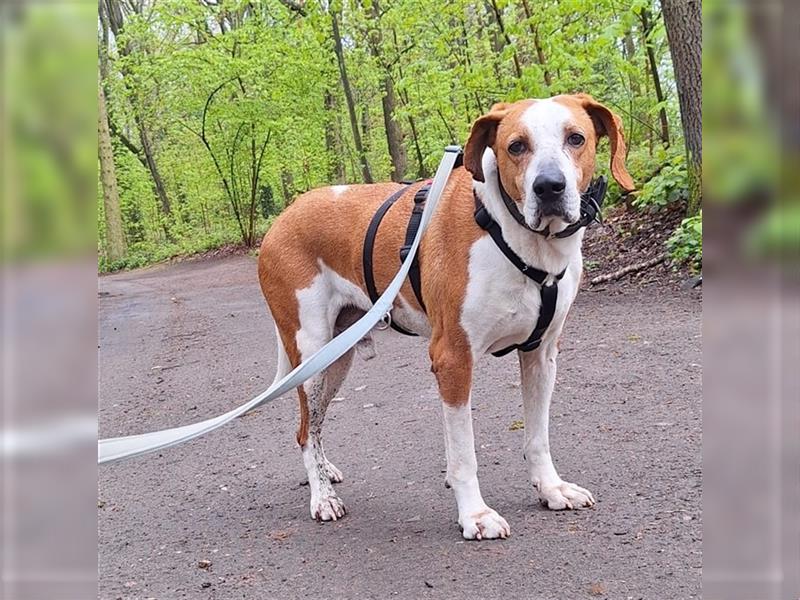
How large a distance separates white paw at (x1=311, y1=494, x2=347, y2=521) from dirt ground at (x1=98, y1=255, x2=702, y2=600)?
5cm

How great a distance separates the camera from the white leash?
174 cm

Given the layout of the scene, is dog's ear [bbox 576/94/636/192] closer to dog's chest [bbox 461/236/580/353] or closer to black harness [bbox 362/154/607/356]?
black harness [bbox 362/154/607/356]

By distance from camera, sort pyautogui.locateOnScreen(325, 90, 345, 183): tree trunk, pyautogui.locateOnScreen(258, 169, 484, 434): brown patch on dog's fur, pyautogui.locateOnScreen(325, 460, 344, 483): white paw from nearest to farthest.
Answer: pyautogui.locateOnScreen(258, 169, 484, 434): brown patch on dog's fur
pyautogui.locateOnScreen(325, 460, 344, 483): white paw
pyautogui.locateOnScreen(325, 90, 345, 183): tree trunk

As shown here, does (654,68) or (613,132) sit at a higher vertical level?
(654,68)

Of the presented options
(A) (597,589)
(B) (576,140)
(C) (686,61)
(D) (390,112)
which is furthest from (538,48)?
(D) (390,112)

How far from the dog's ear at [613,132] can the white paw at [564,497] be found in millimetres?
1500

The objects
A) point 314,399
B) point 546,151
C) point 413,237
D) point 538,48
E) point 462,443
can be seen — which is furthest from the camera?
point 538,48

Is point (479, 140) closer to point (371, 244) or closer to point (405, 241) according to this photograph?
point (405, 241)

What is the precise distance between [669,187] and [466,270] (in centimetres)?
783

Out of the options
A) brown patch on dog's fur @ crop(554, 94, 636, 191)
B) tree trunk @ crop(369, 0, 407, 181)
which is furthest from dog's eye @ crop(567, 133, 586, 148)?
tree trunk @ crop(369, 0, 407, 181)

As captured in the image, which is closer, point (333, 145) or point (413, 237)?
point (413, 237)

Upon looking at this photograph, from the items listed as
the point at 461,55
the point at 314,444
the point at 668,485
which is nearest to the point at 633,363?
the point at 668,485

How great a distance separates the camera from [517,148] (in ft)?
10.5

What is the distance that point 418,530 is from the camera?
3.75 meters
